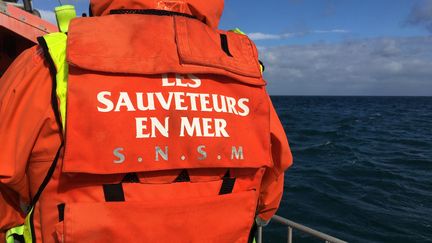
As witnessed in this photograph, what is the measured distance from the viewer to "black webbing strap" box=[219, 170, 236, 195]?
1.77m

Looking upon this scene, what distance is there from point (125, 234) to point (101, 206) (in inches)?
6.1

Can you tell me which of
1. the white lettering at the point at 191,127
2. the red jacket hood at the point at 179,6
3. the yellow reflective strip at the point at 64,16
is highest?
the red jacket hood at the point at 179,6

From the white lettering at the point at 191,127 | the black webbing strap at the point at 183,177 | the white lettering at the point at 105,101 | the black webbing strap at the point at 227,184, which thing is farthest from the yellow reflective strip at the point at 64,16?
the black webbing strap at the point at 227,184

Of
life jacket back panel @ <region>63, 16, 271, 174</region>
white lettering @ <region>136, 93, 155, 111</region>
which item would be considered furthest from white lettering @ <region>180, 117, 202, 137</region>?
white lettering @ <region>136, 93, 155, 111</region>

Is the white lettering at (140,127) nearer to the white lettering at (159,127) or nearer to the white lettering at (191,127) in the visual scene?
the white lettering at (159,127)

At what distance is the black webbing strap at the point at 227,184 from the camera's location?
1767mm

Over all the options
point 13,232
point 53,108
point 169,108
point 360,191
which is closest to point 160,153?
point 169,108

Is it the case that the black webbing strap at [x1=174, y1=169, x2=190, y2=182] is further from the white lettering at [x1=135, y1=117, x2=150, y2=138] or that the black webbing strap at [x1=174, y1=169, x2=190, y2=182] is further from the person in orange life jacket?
the white lettering at [x1=135, y1=117, x2=150, y2=138]

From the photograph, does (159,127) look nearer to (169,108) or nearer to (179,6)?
(169,108)

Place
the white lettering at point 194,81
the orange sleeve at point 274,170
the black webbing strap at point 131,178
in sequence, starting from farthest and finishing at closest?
the orange sleeve at point 274,170
the white lettering at point 194,81
the black webbing strap at point 131,178

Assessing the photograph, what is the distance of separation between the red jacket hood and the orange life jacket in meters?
0.05

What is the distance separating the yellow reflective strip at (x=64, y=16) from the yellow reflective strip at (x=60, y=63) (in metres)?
0.14

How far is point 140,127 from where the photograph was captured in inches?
62.8

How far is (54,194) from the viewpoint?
1.54 metres
